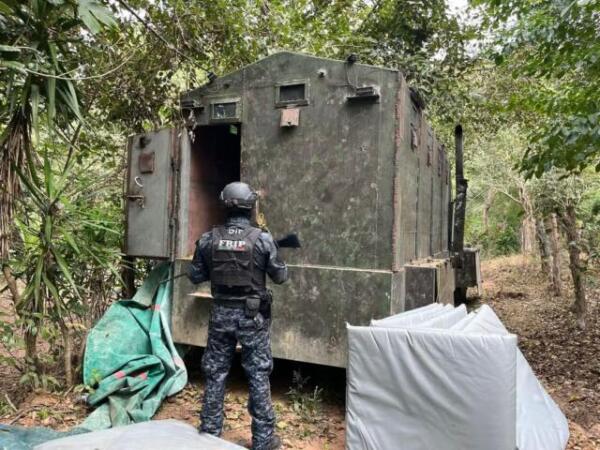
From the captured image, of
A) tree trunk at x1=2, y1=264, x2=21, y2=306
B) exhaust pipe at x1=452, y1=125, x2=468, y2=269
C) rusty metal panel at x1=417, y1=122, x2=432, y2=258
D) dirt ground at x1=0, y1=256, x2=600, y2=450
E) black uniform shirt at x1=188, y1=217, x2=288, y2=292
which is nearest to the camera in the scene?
black uniform shirt at x1=188, y1=217, x2=288, y2=292

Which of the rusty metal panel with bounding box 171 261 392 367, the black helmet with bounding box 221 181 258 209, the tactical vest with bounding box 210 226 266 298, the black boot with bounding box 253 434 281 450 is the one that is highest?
the black helmet with bounding box 221 181 258 209

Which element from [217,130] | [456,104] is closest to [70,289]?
[217,130]

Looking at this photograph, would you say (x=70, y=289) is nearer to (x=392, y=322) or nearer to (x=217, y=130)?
(x=217, y=130)

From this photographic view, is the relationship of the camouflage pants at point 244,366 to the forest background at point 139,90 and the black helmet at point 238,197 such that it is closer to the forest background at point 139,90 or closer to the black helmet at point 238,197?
the black helmet at point 238,197

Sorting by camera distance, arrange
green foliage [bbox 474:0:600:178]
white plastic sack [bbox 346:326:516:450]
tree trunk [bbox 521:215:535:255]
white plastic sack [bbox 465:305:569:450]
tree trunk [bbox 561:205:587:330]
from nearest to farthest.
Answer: white plastic sack [bbox 346:326:516:450], white plastic sack [bbox 465:305:569:450], green foliage [bbox 474:0:600:178], tree trunk [bbox 561:205:587:330], tree trunk [bbox 521:215:535:255]

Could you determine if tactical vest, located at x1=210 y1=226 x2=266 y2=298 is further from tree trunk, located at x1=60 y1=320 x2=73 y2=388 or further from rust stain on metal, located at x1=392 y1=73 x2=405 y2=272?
tree trunk, located at x1=60 y1=320 x2=73 y2=388

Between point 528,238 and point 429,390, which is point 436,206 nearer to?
Result: point 429,390

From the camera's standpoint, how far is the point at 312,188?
4004mm

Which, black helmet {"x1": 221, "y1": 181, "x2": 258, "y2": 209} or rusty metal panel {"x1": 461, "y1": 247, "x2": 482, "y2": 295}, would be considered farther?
rusty metal panel {"x1": 461, "y1": 247, "x2": 482, "y2": 295}

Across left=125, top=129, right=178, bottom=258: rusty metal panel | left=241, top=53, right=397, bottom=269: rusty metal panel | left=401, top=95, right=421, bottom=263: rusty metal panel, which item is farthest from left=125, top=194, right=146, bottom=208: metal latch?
left=401, top=95, right=421, bottom=263: rusty metal panel

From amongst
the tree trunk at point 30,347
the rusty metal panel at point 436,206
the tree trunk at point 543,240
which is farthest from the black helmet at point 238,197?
the tree trunk at point 543,240

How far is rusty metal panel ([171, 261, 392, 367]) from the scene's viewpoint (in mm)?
3721

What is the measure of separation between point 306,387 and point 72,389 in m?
2.00

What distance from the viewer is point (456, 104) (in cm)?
743
